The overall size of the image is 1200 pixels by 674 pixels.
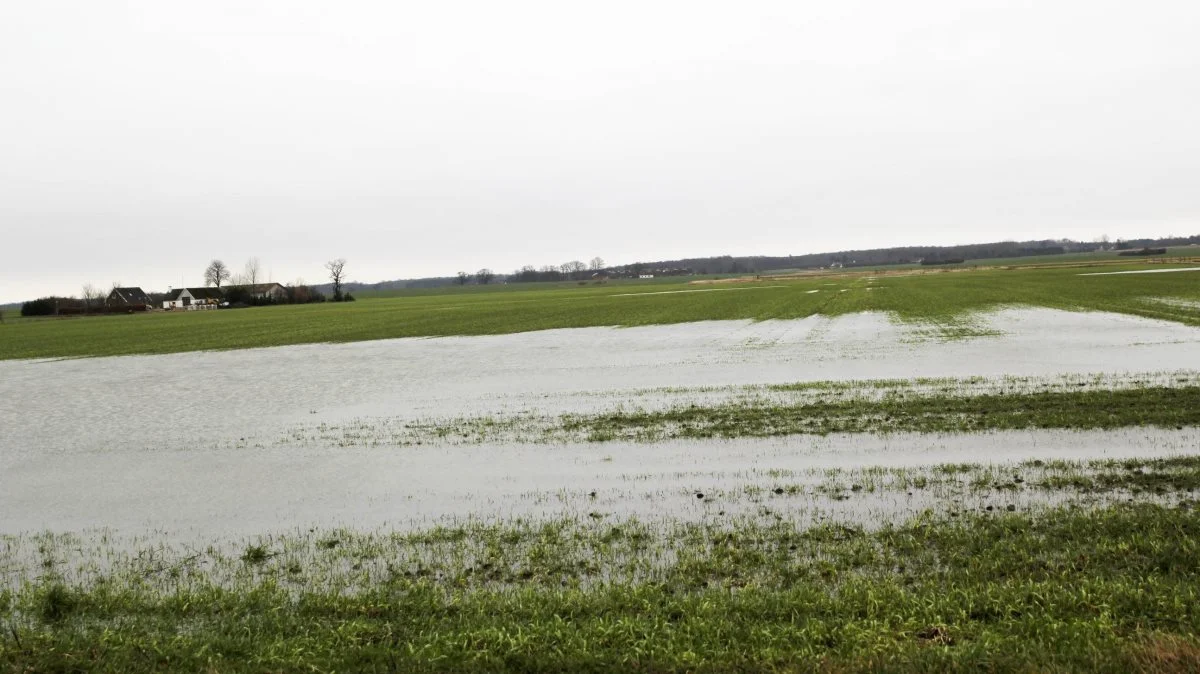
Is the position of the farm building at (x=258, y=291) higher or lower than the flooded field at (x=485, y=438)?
higher

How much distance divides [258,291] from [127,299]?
33.8 metres

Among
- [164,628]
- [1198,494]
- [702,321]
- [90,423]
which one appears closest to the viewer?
[164,628]

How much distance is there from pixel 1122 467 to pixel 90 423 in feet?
79.4

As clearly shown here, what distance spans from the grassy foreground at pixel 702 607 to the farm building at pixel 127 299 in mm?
165542

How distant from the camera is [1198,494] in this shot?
9961 mm

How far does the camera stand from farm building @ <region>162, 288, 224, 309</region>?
182 metres

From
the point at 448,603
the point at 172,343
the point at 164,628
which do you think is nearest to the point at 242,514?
the point at 164,628

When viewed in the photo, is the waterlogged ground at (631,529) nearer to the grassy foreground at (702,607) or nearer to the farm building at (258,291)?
the grassy foreground at (702,607)

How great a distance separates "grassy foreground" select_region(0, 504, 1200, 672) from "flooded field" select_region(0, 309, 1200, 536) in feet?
5.84

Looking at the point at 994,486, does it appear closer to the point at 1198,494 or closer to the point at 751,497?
the point at 1198,494

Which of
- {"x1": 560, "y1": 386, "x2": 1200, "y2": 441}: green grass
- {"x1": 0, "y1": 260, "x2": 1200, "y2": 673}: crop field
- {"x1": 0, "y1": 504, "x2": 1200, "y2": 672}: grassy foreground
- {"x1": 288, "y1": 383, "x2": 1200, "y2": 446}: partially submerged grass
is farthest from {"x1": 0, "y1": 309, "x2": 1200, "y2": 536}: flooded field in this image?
{"x1": 0, "y1": 504, "x2": 1200, "y2": 672}: grassy foreground

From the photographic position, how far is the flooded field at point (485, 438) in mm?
12195

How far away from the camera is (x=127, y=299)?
177 m

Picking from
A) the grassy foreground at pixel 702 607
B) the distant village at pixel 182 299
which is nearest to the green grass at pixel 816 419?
the grassy foreground at pixel 702 607
